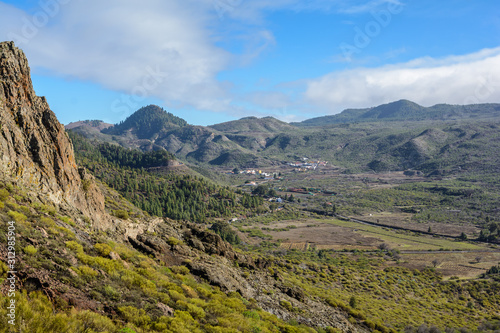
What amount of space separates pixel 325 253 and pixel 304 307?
53.2m

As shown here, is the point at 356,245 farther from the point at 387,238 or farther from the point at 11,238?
the point at 11,238

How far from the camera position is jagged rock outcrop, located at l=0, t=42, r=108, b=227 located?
50.9ft

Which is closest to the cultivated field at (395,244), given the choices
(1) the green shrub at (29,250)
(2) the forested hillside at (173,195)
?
(2) the forested hillside at (173,195)

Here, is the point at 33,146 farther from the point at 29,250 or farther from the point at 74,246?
the point at 29,250

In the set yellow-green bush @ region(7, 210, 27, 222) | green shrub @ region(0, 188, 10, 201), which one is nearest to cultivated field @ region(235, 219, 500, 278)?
green shrub @ region(0, 188, 10, 201)

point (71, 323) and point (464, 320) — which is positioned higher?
point (71, 323)

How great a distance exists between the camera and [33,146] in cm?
1709

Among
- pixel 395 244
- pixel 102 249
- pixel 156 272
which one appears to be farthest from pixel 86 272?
pixel 395 244

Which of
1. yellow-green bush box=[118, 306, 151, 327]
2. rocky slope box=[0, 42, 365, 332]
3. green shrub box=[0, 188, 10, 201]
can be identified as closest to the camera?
rocky slope box=[0, 42, 365, 332]

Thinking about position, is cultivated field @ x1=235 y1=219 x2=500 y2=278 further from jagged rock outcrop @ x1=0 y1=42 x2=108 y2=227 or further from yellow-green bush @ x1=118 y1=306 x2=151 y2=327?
yellow-green bush @ x1=118 y1=306 x2=151 y2=327

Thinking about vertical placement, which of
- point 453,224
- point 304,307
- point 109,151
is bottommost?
point 453,224

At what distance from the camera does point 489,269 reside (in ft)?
221

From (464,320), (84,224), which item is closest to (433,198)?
(464,320)

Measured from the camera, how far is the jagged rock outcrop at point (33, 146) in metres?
15.5
